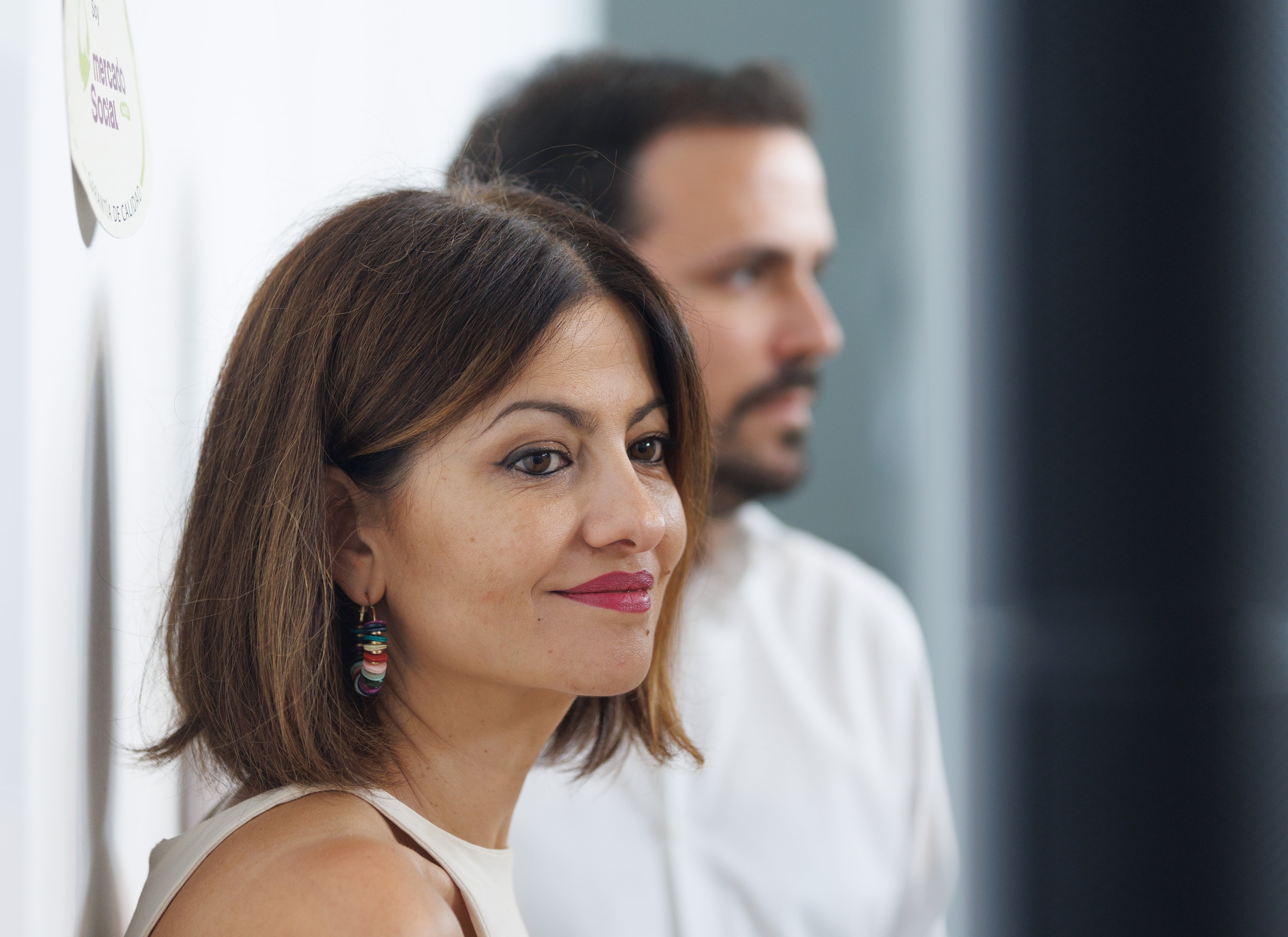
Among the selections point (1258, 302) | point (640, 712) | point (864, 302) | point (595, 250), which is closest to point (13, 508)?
point (595, 250)

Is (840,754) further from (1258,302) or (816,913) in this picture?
(1258,302)

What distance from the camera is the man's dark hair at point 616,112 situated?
1.69 m

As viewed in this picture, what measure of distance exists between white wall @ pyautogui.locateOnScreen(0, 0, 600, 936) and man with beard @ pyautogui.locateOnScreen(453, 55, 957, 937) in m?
0.24

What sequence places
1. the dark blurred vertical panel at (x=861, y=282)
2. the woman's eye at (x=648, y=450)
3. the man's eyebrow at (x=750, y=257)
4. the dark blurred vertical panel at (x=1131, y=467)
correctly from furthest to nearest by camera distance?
1. the dark blurred vertical panel at (x=861, y=282)
2. the dark blurred vertical panel at (x=1131, y=467)
3. the man's eyebrow at (x=750, y=257)
4. the woman's eye at (x=648, y=450)

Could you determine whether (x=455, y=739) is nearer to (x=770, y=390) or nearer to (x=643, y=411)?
(x=643, y=411)

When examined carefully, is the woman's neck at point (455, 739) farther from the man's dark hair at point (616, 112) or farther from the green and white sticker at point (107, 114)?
the man's dark hair at point (616, 112)

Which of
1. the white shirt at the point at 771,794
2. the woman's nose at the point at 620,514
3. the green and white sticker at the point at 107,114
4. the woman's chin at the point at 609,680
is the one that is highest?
the green and white sticker at the point at 107,114

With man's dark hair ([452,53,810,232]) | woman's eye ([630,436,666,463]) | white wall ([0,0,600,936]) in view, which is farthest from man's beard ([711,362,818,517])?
woman's eye ([630,436,666,463])

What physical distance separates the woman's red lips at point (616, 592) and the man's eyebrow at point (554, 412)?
101 mm

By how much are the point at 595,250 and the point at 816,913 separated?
99 cm

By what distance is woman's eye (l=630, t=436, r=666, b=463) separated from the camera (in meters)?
0.84

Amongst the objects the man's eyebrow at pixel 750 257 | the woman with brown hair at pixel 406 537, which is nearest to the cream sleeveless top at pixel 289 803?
the woman with brown hair at pixel 406 537

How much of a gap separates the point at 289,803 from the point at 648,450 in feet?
1.13

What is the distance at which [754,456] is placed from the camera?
1.64 metres
